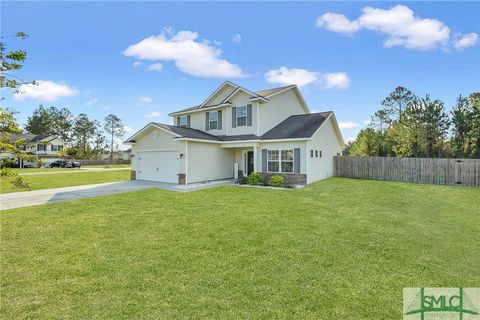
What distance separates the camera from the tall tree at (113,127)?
5622 cm

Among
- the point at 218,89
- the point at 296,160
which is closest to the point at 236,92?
the point at 218,89

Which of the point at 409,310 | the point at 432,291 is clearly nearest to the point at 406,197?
the point at 432,291

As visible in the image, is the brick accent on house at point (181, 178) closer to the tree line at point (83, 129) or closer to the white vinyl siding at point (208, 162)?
the white vinyl siding at point (208, 162)

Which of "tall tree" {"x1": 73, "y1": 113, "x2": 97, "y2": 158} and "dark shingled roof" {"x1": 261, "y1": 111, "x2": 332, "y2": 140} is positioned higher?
"tall tree" {"x1": 73, "y1": 113, "x2": 97, "y2": 158}

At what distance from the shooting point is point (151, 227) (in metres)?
6.55

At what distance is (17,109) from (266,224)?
5624mm

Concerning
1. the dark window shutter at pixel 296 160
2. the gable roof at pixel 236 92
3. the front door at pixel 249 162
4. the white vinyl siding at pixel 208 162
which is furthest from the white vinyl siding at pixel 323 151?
the white vinyl siding at pixel 208 162

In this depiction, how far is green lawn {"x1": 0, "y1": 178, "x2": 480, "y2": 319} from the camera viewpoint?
3.22m

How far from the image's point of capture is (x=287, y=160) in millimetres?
15031

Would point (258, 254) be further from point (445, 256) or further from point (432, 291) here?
point (445, 256)

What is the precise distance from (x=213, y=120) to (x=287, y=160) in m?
6.62

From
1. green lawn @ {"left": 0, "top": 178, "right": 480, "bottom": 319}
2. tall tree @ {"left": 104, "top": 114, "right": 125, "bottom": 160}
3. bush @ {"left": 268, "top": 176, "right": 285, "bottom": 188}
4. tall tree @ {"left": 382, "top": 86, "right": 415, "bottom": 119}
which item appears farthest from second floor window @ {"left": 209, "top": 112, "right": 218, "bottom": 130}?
tall tree @ {"left": 104, "top": 114, "right": 125, "bottom": 160}

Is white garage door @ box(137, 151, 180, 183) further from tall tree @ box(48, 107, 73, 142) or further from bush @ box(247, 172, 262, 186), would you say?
tall tree @ box(48, 107, 73, 142)

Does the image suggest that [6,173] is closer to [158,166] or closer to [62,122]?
[158,166]
